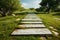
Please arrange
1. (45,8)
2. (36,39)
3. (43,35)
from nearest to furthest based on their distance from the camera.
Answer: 1. (36,39)
2. (43,35)
3. (45,8)

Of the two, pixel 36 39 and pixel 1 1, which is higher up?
pixel 1 1

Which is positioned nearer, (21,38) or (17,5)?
(21,38)

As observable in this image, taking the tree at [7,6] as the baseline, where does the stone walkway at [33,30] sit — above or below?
below

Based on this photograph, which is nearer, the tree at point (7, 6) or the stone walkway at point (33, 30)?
the stone walkway at point (33, 30)

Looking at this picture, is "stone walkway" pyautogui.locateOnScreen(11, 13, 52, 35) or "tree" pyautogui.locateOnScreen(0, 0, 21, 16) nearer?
"stone walkway" pyautogui.locateOnScreen(11, 13, 52, 35)

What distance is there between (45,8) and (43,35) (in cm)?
3493

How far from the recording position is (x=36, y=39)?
457 cm

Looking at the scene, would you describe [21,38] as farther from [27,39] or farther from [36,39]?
[36,39]

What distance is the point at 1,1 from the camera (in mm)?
22672

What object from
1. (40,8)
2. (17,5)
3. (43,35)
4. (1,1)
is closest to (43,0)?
(40,8)

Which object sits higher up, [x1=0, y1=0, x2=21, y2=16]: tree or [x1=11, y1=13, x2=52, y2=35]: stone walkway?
[x1=0, y1=0, x2=21, y2=16]: tree

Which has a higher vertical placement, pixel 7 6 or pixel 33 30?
pixel 7 6

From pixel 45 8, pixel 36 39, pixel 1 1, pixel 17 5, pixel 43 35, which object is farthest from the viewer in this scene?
pixel 45 8

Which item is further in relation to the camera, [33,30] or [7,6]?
[7,6]
